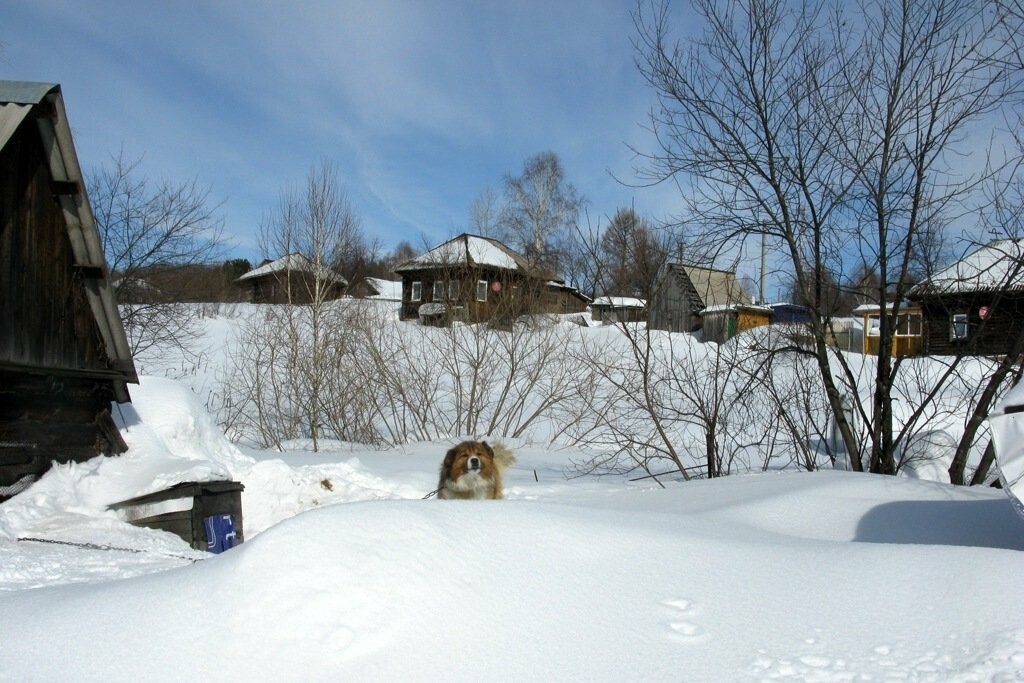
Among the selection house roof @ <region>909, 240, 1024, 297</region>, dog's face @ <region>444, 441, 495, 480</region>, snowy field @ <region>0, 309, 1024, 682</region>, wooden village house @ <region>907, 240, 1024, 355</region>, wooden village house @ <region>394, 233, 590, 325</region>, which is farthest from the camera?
wooden village house @ <region>394, 233, 590, 325</region>

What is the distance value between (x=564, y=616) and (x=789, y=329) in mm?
8241

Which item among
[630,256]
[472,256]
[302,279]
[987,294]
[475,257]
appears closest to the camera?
[987,294]

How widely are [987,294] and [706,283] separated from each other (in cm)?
332

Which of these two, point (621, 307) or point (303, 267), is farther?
point (303, 267)

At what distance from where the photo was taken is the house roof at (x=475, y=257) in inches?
738

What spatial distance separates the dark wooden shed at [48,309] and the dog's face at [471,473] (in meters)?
3.79

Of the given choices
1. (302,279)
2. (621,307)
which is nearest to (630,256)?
(621,307)

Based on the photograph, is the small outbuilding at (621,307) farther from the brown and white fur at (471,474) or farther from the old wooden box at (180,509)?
the old wooden box at (180,509)

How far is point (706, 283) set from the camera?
1091 cm

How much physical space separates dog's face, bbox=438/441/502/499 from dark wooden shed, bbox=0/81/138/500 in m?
3.79

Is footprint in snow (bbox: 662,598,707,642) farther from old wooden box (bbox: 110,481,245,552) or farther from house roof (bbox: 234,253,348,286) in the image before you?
house roof (bbox: 234,253,348,286)

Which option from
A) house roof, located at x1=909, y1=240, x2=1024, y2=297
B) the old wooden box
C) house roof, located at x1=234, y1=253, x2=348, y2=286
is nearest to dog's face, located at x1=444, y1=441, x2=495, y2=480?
the old wooden box

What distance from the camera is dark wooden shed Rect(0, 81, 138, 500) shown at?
24.7ft

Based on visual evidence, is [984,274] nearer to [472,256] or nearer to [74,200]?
[74,200]
